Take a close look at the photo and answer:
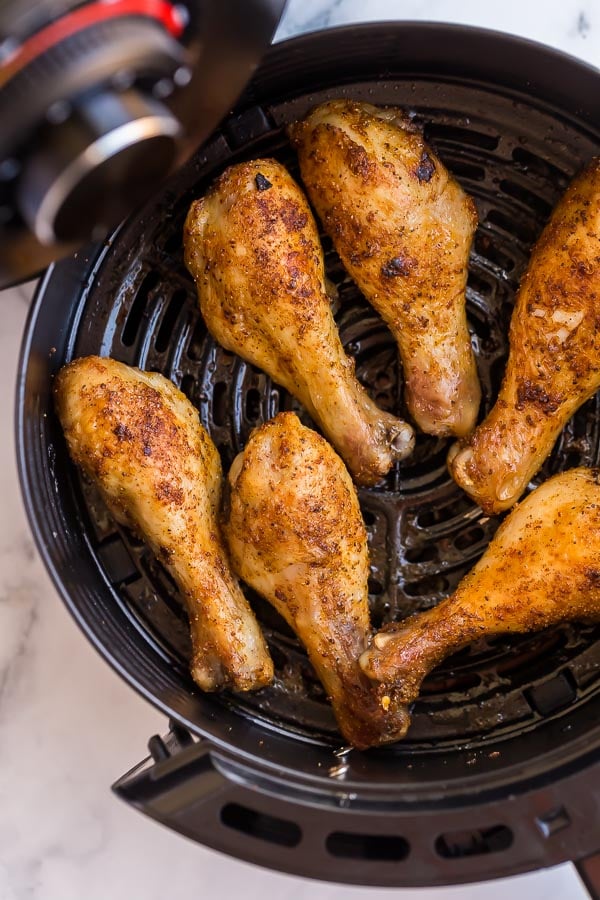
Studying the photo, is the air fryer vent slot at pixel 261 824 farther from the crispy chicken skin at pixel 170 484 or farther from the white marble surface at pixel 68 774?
the white marble surface at pixel 68 774

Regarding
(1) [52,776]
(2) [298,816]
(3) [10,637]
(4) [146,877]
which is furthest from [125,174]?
(4) [146,877]

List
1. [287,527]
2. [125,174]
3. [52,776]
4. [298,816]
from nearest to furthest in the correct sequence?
[125,174], [298,816], [287,527], [52,776]

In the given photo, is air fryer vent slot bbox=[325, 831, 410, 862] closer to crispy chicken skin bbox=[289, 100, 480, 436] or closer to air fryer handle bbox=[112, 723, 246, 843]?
air fryer handle bbox=[112, 723, 246, 843]

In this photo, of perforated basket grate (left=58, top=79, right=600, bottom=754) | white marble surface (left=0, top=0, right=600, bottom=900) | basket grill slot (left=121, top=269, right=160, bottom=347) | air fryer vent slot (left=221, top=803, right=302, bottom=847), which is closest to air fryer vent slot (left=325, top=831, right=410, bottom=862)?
air fryer vent slot (left=221, top=803, right=302, bottom=847)

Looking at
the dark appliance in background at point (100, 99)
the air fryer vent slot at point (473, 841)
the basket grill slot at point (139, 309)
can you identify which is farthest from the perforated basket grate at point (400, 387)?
the dark appliance in background at point (100, 99)

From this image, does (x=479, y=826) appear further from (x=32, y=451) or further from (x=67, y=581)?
(x=32, y=451)
